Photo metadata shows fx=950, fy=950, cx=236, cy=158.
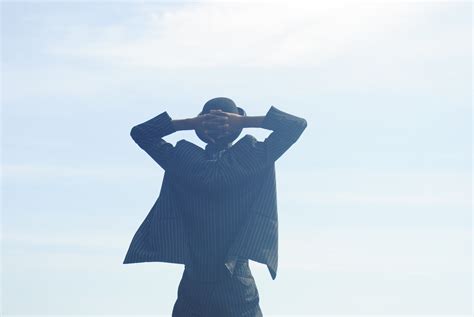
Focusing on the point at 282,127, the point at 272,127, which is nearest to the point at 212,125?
the point at 272,127

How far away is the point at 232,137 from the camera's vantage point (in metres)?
11.4

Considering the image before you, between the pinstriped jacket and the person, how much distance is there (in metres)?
0.01

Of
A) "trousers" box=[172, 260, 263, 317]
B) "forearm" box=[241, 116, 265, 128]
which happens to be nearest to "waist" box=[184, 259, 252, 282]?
"trousers" box=[172, 260, 263, 317]

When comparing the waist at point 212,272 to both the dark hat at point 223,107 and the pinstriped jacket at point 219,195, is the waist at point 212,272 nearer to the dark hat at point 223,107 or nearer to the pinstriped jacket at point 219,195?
the pinstriped jacket at point 219,195

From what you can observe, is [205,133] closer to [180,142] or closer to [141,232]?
[180,142]

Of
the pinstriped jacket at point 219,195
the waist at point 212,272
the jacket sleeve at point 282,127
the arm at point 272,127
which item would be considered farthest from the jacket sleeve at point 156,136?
the waist at point 212,272

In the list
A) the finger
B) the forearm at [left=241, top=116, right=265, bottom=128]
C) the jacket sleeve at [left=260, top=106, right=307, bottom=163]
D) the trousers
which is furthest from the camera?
the finger

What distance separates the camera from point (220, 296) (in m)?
10.9

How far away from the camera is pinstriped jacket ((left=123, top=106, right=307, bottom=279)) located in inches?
432

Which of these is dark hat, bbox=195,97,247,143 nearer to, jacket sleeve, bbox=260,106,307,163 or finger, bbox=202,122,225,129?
finger, bbox=202,122,225,129

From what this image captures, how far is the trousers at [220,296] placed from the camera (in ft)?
35.7

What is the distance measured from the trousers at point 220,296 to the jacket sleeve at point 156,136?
54.3 inches

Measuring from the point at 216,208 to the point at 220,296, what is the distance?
3.37ft

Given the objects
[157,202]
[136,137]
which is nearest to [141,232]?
[157,202]
